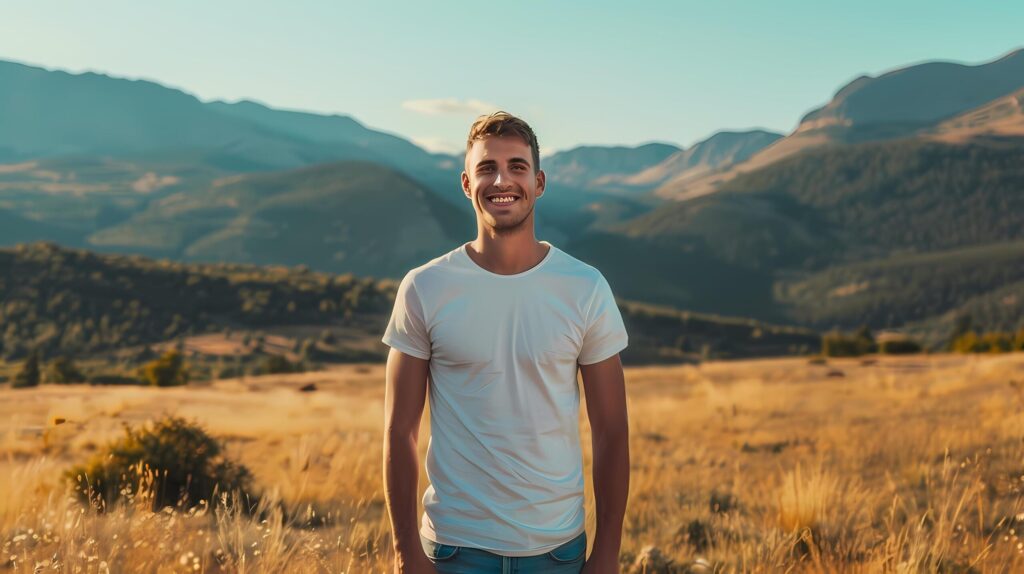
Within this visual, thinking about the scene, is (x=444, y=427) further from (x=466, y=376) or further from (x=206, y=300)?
(x=206, y=300)

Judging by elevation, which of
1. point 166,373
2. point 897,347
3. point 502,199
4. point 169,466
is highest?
point 502,199

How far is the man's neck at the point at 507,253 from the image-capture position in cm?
286

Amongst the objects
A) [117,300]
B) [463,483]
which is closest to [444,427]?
[463,483]

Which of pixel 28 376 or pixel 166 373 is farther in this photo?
pixel 28 376

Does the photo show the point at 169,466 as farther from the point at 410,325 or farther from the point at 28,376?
the point at 28,376

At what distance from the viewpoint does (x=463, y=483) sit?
277cm

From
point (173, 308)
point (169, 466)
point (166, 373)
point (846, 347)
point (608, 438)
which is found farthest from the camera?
point (173, 308)

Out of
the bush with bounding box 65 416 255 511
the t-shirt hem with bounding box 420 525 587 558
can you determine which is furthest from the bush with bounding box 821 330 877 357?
the t-shirt hem with bounding box 420 525 587 558

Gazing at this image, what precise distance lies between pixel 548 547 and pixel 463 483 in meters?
0.36

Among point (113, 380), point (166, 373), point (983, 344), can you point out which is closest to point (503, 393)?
point (166, 373)

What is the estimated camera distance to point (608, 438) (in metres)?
2.93

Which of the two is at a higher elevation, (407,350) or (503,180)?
(503,180)

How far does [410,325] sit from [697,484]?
21.9 feet

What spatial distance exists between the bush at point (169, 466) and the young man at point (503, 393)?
5.09 metres
